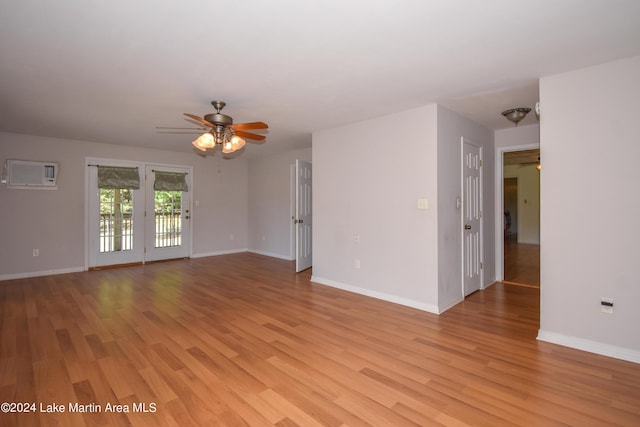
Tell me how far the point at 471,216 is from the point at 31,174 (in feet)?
23.3

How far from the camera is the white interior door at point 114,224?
6023 mm

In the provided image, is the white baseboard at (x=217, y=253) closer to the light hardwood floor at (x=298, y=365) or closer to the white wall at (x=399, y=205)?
the light hardwood floor at (x=298, y=365)

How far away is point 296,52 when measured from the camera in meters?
2.44

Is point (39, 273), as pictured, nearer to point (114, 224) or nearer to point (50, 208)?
point (50, 208)

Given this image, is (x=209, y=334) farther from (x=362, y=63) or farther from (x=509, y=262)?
(x=509, y=262)

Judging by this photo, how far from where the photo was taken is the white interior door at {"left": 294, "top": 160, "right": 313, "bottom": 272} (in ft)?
18.9

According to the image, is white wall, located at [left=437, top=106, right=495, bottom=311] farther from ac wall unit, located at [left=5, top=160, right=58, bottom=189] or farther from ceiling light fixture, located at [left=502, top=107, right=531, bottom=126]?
ac wall unit, located at [left=5, top=160, right=58, bottom=189]

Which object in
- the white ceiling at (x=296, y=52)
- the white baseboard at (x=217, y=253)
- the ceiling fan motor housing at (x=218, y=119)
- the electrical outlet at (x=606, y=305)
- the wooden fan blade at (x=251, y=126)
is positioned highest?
the white ceiling at (x=296, y=52)

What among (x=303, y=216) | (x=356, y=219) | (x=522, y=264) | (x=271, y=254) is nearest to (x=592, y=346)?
(x=356, y=219)

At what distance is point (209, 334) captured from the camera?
122 inches

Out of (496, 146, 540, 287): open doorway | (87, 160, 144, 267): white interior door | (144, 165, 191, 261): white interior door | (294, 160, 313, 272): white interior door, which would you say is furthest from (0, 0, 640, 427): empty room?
(144, 165, 191, 261): white interior door

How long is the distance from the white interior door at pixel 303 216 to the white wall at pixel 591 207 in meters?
3.74

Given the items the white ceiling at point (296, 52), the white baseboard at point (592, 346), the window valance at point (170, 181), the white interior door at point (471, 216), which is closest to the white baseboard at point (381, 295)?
→ the white interior door at point (471, 216)

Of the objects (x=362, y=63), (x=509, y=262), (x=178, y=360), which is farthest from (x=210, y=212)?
(x=509, y=262)
